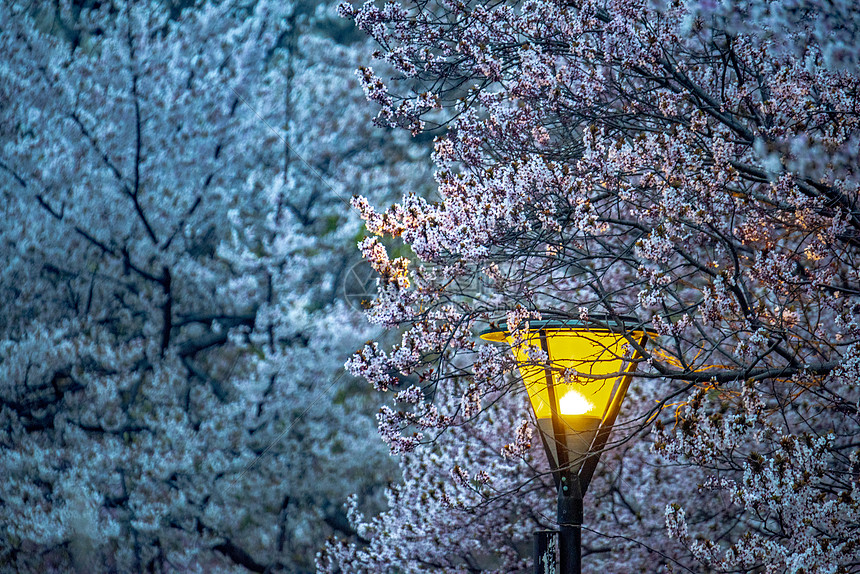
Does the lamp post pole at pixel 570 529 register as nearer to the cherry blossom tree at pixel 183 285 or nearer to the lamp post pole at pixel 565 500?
the lamp post pole at pixel 565 500

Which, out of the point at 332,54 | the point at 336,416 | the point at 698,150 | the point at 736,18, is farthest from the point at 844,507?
the point at 332,54

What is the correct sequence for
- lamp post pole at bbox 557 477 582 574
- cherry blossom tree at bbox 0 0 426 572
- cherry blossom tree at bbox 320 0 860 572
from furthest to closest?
cherry blossom tree at bbox 0 0 426 572 < lamp post pole at bbox 557 477 582 574 < cherry blossom tree at bbox 320 0 860 572

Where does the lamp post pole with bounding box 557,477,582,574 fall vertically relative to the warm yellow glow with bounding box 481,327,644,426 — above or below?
below

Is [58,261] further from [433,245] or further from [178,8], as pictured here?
[433,245]

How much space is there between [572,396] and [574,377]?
0.09 meters

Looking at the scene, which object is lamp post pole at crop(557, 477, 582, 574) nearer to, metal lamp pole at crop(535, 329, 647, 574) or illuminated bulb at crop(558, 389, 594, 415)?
metal lamp pole at crop(535, 329, 647, 574)

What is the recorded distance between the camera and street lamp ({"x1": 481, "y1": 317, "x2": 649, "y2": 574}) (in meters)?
2.01

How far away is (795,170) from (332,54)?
3.42 meters

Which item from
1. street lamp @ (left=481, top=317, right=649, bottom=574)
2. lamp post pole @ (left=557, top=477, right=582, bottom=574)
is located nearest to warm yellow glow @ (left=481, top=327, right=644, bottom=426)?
street lamp @ (left=481, top=317, right=649, bottom=574)

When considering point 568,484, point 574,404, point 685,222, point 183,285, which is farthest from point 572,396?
point 183,285

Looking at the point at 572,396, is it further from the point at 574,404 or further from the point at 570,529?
the point at 570,529

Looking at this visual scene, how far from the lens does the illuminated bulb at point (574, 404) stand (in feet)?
6.77

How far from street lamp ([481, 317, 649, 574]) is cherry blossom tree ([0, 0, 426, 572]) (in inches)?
93.3

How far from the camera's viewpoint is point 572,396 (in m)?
2.06
